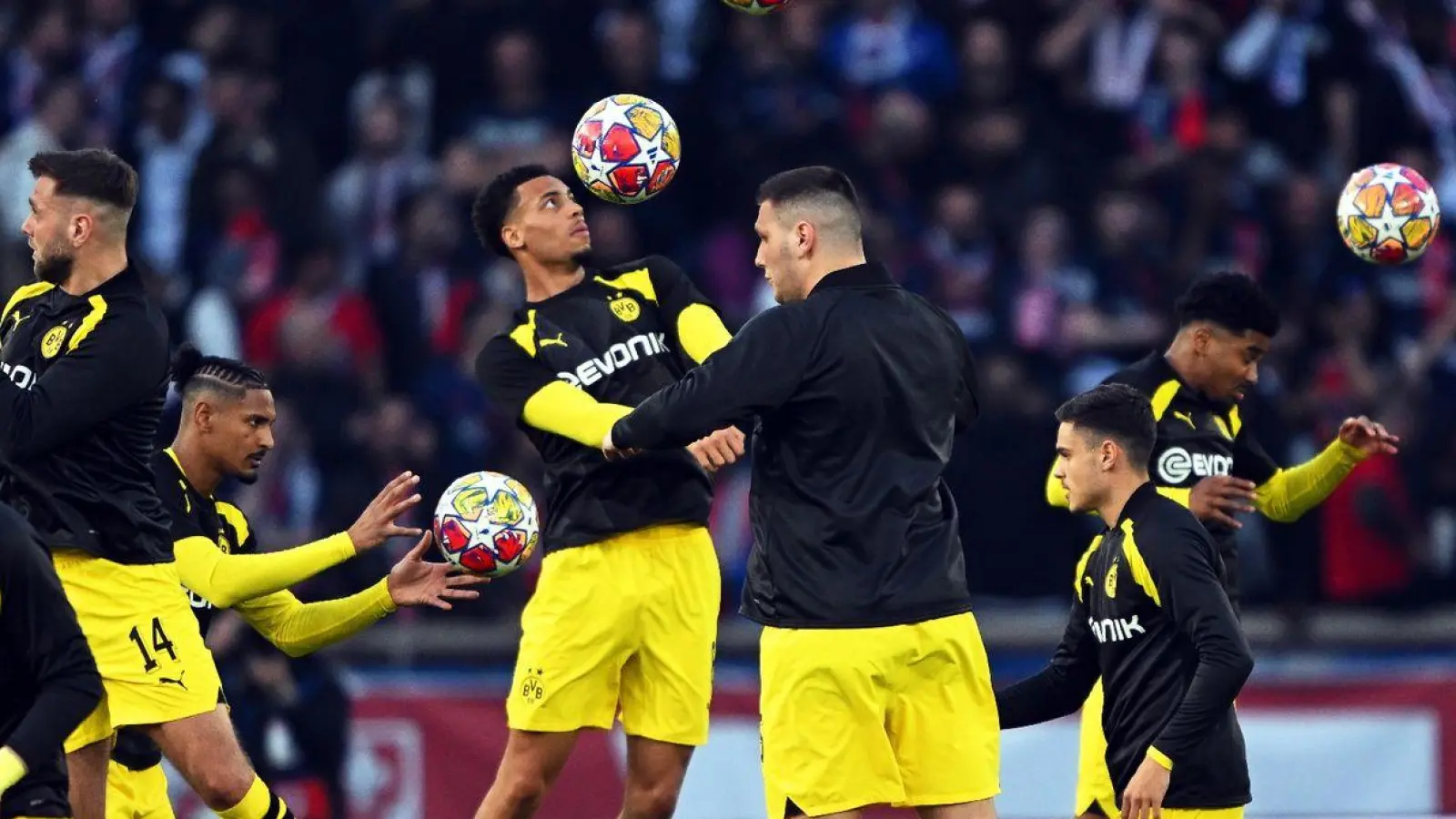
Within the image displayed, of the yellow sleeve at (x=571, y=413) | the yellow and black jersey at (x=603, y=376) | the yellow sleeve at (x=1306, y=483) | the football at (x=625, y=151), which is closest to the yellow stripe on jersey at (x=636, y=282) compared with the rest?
the yellow and black jersey at (x=603, y=376)

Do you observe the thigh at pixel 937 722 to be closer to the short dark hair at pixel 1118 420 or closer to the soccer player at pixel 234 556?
the short dark hair at pixel 1118 420

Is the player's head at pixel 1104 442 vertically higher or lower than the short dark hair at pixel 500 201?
lower

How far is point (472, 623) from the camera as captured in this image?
13180 mm

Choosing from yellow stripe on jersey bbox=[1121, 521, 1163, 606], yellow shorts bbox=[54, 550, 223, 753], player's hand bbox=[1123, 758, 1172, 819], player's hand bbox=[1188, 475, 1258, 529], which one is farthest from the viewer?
player's hand bbox=[1188, 475, 1258, 529]

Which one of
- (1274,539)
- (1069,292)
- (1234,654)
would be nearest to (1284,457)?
(1274,539)

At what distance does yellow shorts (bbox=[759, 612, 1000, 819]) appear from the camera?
684 cm

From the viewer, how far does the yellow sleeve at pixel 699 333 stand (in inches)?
327

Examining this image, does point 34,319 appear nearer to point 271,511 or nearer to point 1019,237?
point 271,511

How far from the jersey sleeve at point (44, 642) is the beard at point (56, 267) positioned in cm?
175

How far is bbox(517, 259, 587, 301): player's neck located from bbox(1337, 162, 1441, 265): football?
10.00ft

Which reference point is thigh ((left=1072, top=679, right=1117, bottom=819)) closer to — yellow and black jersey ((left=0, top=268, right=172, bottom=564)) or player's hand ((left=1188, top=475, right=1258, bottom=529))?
player's hand ((left=1188, top=475, right=1258, bottom=529))

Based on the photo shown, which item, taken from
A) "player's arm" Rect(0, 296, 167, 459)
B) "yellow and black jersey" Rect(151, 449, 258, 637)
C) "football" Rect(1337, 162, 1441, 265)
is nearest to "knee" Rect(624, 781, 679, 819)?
"yellow and black jersey" Rect(151, 449, 258, 637)

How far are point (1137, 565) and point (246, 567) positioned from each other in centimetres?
294

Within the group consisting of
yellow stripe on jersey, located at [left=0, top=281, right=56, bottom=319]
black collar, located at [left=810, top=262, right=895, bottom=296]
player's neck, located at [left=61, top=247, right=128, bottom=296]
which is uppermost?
player's neck, located at [left=61, top=247, right=128, bottom=296]
